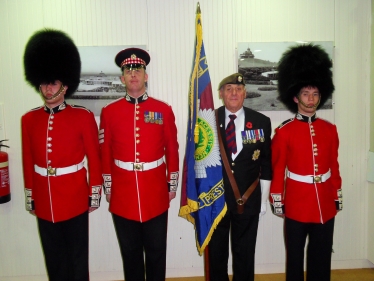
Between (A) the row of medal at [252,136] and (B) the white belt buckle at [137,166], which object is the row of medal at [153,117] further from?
(A) the row of medal at [252,136]

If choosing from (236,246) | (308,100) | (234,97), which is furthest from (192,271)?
(308,100)

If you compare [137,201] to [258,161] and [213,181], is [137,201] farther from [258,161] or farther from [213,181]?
[258,161]

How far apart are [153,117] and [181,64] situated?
812 mm

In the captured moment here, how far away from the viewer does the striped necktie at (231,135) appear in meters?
2.17

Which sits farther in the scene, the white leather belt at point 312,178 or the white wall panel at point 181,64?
the white wall panel at point 181,64

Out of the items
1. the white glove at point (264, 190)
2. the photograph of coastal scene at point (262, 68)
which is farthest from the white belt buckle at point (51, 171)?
the photograph of coastal scene at point (262, 68)

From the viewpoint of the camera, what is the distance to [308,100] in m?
2.20

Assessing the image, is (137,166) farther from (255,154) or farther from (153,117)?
(255,154)

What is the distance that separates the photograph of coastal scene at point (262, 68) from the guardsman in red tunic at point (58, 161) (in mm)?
1331

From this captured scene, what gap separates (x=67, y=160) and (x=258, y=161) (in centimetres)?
122

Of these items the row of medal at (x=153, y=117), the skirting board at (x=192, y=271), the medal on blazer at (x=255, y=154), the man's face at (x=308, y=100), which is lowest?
the skirting board at (x=192, y=271)

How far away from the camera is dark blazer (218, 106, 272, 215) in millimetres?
2154

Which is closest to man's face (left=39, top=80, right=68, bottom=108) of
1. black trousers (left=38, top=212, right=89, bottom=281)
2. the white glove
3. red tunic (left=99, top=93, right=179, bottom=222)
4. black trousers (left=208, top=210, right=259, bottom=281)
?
red tunic (left=99, top=93, right=179, bottom=222)

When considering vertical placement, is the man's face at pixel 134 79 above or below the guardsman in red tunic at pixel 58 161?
above
